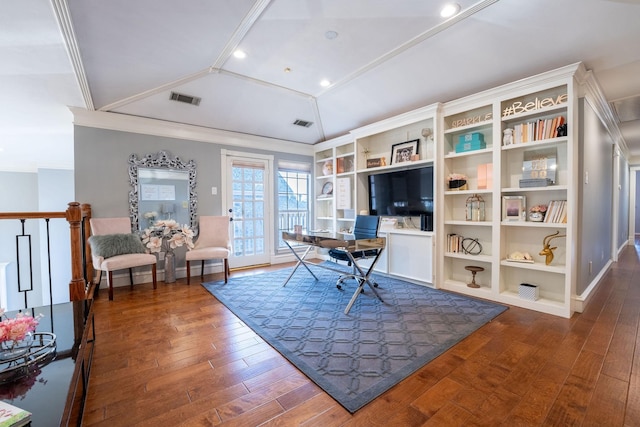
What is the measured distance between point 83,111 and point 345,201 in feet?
12.5

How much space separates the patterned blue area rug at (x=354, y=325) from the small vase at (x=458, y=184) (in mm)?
1297

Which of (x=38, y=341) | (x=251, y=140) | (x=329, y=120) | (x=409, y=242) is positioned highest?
(x=329, y=120)

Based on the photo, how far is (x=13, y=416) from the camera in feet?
3.26

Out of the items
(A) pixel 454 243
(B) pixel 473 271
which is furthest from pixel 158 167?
(B) pixel 473 271

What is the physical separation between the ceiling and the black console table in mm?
2088

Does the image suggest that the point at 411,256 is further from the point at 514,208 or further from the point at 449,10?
the point at 449,10

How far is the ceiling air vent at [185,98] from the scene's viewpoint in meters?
3.56

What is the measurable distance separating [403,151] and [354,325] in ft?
8.62

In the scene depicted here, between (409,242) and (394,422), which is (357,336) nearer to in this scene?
(394,422)

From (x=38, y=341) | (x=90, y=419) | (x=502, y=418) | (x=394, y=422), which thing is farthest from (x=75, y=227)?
(x=502, y=418)

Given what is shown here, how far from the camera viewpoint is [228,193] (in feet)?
15.1

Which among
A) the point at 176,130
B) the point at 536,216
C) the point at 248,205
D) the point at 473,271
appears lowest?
the point at 473,271

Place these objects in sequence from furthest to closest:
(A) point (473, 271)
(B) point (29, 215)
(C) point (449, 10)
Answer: (A) point (473, 271), (C) point (449, 10), (B) point (29, 215)

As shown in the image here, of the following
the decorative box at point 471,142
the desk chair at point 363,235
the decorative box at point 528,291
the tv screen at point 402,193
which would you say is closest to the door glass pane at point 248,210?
the desk chair at point 363,235
